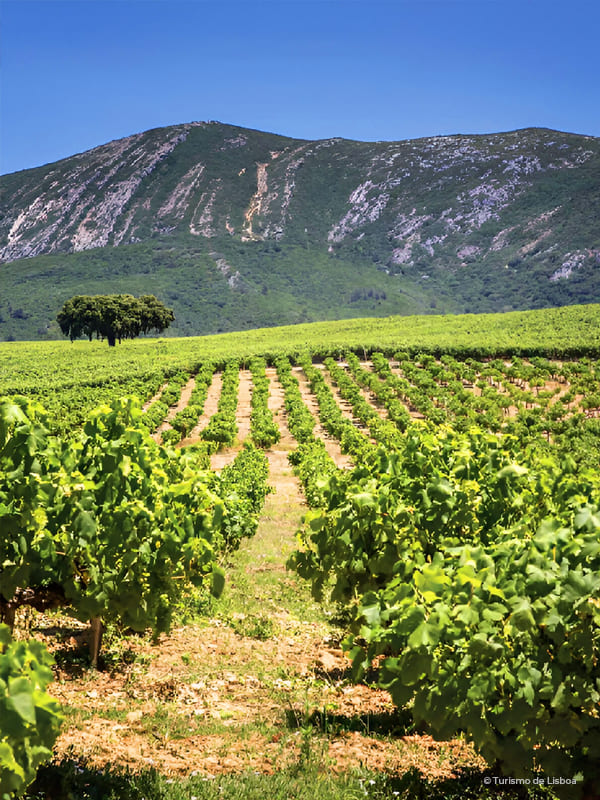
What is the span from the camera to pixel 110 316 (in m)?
106

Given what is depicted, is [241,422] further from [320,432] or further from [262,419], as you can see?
[320,432]

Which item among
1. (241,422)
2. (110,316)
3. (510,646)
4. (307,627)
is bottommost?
(307,627)

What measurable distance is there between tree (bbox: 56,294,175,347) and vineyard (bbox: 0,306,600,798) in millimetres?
96583

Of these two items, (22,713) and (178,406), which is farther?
(178,406)

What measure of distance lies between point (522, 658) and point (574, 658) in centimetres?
50

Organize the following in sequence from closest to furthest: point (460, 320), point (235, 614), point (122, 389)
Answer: point (235, 614), point (122, 389), point (460, 320)

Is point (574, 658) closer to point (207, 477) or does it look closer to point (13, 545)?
point (207, 477)

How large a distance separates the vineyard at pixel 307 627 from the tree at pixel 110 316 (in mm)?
96583

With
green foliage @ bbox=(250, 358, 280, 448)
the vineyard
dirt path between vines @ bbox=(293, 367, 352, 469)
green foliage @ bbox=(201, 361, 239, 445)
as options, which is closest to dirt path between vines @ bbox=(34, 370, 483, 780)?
the vineyard

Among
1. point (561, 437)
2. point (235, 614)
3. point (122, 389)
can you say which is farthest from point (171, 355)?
point (235, 614)

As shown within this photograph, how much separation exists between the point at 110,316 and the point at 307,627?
10010 centimetres

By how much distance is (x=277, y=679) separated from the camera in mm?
9164

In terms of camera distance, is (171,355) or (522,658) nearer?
(522,658)

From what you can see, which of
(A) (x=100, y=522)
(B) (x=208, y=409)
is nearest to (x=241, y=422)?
(B) (x=208, y=409)
